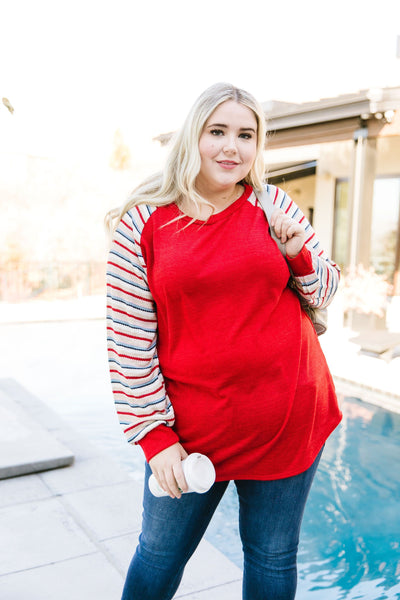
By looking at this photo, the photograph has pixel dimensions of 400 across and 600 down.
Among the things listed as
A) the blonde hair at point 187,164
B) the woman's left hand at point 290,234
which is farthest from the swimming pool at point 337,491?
the blonde hair at point 187,164

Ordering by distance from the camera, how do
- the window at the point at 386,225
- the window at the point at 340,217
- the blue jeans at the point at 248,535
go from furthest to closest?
1. the window at the point at 340,217
2. the window at the point at 386,225
3. the blue jeans at the point at 248,535

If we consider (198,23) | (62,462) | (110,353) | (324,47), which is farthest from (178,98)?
(110,353)

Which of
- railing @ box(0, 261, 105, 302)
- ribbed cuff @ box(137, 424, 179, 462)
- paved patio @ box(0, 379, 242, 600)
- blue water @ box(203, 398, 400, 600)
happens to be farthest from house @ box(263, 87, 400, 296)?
ribbed cuff @ box(137, 424, 179, 462)

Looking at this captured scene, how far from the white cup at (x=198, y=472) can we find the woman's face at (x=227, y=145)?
572 millimetres

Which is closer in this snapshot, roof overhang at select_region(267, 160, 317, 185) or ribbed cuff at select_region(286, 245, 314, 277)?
ribbed cuff at select_region(286, 245, 314, 277)

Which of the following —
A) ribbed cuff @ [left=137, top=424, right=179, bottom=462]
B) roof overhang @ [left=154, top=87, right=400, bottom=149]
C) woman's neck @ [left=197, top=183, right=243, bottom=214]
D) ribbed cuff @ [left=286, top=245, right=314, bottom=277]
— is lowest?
ribbed cuff @ [left=137, top=424, right=179, bottom=462]

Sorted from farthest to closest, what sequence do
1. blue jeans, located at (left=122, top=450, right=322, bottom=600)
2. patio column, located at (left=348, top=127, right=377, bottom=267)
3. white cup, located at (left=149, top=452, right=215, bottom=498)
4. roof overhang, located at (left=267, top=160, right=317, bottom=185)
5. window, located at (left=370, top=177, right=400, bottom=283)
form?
roof overhang, located at (left=267, top=160, right=317, bottom=185)
window, located at (left=370, top=177, right=400, bottom=283)
patio column, located at (left=348, top=127, right=377, bottom=267)
blue jeans, located at (left=122, top=450, right=322, bottom=600)
white cup, located at (left=149, top=452, right=215, bottom=498)

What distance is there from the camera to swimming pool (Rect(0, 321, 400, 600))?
258 cm

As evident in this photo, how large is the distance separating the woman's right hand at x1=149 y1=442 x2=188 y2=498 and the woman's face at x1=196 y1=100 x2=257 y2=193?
0.57 meters

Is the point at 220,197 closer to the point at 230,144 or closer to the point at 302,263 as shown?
the point at 230,144

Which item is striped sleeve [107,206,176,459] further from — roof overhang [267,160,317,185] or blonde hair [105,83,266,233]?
roof overhang [267,160,317,185]

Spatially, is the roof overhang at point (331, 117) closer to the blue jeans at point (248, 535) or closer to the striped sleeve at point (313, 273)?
the striped sleeve at point (313, 273)

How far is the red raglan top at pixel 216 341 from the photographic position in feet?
3.81

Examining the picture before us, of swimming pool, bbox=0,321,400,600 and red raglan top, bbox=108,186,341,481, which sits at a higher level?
red raglan top, bbox=108,186,341,481
